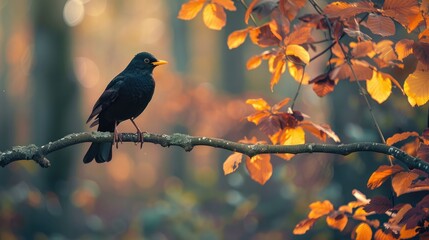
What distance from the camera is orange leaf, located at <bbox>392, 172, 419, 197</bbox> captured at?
282 cm

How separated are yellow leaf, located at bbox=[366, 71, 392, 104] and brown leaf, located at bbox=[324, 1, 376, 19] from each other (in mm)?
766

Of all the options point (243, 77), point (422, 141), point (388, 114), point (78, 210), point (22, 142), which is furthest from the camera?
point (243, 77)

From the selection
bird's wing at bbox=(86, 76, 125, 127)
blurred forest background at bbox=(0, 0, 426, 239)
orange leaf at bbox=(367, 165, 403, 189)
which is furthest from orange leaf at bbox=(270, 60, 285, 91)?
bird's wing at bbox=(86, 76, 125, 127)

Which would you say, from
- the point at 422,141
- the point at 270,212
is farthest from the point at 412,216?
the point at 270,212

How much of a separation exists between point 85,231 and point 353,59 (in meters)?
8.54

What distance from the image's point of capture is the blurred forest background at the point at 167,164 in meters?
6.78

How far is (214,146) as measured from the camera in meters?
3.21

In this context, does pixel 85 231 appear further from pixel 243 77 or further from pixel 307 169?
pixel 243 77

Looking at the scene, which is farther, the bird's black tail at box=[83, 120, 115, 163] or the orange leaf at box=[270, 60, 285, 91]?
the bird's black tail at box=[83, 120, 115, 163]

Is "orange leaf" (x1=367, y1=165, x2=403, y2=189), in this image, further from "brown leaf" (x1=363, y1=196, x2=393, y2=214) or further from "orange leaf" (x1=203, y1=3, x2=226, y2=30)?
"orange leaf" (x1=203, y1=3, x2=226, y2=30)

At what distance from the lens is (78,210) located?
12008mm

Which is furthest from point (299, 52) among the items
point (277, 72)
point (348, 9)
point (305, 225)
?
point (305, 225)

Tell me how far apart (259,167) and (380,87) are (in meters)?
0.86

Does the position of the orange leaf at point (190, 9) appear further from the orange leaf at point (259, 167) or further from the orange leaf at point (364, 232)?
the orange leaf at point (364, 232)
